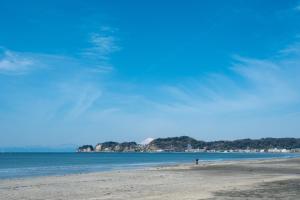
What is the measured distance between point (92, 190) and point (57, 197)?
13.2 feet

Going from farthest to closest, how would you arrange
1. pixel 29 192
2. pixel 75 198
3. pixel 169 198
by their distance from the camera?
1. pixel 29 192
2. pixel 75 198
3. pixel 169 198

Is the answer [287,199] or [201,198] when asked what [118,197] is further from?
[287,199]

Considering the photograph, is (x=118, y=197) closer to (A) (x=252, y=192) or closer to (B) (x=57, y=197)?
(B) (x=57, y=197)

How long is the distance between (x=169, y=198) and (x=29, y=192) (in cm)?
979

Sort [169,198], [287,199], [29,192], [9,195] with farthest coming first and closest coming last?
[29,192]
[9,195]
[169,198]
[287,199]

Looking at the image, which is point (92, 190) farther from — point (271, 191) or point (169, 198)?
point (271, 191)

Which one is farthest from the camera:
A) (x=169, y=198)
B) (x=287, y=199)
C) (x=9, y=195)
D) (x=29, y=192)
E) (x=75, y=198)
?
(x=29, y=192)

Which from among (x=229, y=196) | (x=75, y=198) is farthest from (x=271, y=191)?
(x=75, y=198)

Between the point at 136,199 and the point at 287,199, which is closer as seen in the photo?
the point at 287,199

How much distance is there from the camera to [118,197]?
2253 centimetres

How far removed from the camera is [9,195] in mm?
24797

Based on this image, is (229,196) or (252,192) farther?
(252,192)

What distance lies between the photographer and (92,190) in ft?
89.6

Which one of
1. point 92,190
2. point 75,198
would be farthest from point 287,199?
point 92,190
